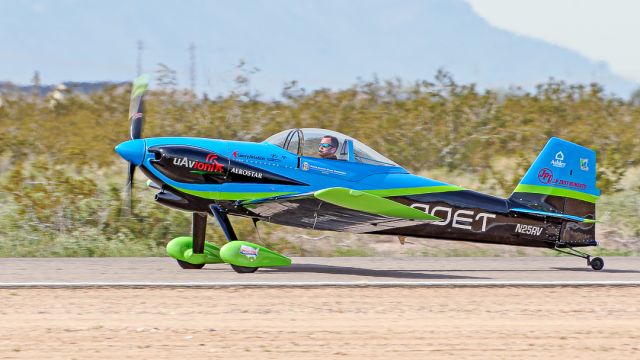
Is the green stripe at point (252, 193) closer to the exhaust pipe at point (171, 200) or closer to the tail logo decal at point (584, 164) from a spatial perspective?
the exhaust pipe at point (171, 200)

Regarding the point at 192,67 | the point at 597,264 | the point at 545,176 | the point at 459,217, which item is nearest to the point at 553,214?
the point at 545,176

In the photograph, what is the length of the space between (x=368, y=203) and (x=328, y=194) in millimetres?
604

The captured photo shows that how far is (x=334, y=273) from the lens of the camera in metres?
12.7

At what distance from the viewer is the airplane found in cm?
1230

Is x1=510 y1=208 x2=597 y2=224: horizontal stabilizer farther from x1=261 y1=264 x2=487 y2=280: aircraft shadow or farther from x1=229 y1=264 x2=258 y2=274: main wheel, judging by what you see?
x1=229 y1=264 x2=258 y2=274: main wheel

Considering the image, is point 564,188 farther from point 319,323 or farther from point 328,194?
point 319,323

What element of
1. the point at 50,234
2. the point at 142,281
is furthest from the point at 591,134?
the point at 142,281

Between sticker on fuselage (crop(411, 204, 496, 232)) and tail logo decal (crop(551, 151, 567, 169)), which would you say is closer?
sticker on fuselage (crop(411, 204, 496, 232))

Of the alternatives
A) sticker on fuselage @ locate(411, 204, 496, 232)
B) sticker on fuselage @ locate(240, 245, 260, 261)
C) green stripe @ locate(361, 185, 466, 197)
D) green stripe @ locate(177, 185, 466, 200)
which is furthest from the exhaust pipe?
sticker on fuselage @ locate(411, 204, 496, 232)

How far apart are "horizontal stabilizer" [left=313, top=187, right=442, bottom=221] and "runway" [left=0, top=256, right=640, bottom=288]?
815 millimetres

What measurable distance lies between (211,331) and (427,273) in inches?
202

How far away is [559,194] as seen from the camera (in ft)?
44.3

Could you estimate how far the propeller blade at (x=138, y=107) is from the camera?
12.9 m

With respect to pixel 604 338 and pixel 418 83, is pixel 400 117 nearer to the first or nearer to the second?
pixel 418 83
